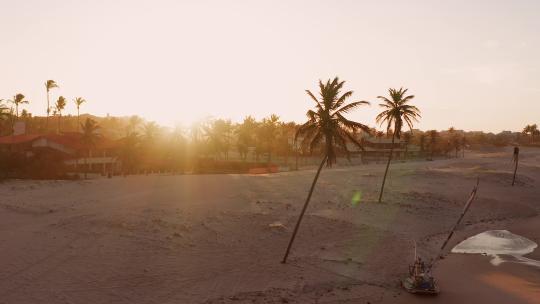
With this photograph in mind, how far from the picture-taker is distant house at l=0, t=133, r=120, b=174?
241 ft

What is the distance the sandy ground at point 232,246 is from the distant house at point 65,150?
62.1ft

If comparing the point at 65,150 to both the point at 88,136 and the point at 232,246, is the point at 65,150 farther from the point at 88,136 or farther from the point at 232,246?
the point at 232,246

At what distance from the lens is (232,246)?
3228 cm

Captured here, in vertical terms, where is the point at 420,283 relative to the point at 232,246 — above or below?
below

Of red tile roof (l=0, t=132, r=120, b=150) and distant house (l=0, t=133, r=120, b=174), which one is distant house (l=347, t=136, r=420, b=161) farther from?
distant house (l=0, t=133, r=120, b=174)

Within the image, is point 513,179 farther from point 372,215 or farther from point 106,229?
point 106,229

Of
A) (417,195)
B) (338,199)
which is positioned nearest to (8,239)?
(338,199)

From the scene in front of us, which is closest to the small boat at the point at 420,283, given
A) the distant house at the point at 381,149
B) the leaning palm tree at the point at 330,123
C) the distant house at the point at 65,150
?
the leaning palm tree at the point at 330,123

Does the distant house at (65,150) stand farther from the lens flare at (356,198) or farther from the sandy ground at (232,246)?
the lens flare at (356,198)

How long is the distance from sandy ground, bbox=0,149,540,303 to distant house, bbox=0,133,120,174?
1892cm

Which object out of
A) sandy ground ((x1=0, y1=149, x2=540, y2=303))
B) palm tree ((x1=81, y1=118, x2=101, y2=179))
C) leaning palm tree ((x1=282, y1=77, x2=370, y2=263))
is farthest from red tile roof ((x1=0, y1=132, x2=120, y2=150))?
leaning palm tree ((x1=282, y1=77, x2=370, y2=263))

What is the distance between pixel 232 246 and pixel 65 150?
57717 mm

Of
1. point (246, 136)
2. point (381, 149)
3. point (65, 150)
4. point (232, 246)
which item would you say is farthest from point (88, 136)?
point (381, 149)

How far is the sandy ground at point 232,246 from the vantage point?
24859 millimetres
